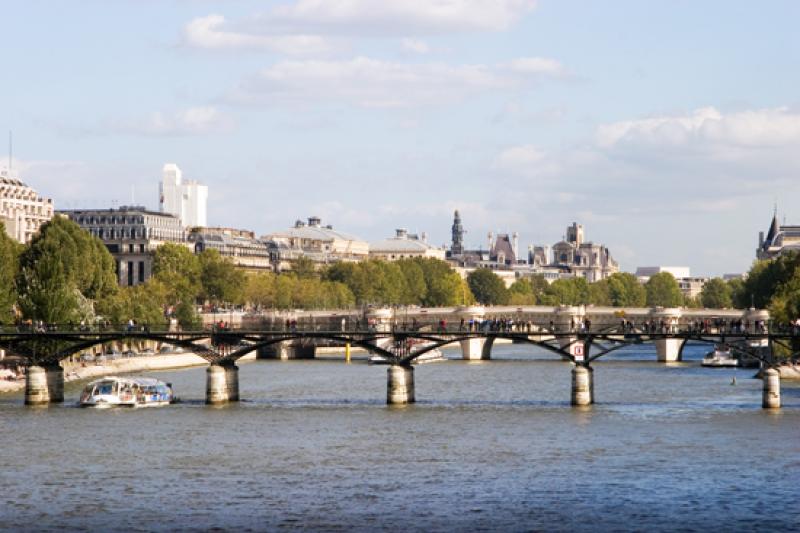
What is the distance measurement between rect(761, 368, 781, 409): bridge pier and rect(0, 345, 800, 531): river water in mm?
913

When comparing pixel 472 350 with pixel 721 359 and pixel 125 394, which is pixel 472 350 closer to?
pixel 721 359

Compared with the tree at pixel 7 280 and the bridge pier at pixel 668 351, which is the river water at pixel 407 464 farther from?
the bridge pier at pixel 668 351

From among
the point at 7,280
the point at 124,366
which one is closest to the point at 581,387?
the point at 7,280

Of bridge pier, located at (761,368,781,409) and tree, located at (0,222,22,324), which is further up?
tree, located at (0,222,22,324)

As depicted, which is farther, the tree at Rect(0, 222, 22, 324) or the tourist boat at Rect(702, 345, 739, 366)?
the tourist boat at Rect(702, 345, 739, 366)

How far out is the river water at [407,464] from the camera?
6284cm

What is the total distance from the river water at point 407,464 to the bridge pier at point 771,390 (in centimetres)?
91

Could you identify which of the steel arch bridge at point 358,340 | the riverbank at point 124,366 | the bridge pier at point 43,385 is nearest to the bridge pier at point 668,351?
the riverbank at point 124,366

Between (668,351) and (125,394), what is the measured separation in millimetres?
89491

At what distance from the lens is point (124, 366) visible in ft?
472

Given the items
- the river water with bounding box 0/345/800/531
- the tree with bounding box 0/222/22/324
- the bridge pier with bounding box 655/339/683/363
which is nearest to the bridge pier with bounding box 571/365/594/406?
the river water with bounding box 0/345/800/531

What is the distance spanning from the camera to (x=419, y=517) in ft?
205

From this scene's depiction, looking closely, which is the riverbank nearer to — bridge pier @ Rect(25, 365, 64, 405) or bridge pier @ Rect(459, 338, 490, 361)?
bridge pier @ Rect(25, 365, 64, 405)

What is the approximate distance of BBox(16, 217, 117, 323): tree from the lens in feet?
413
